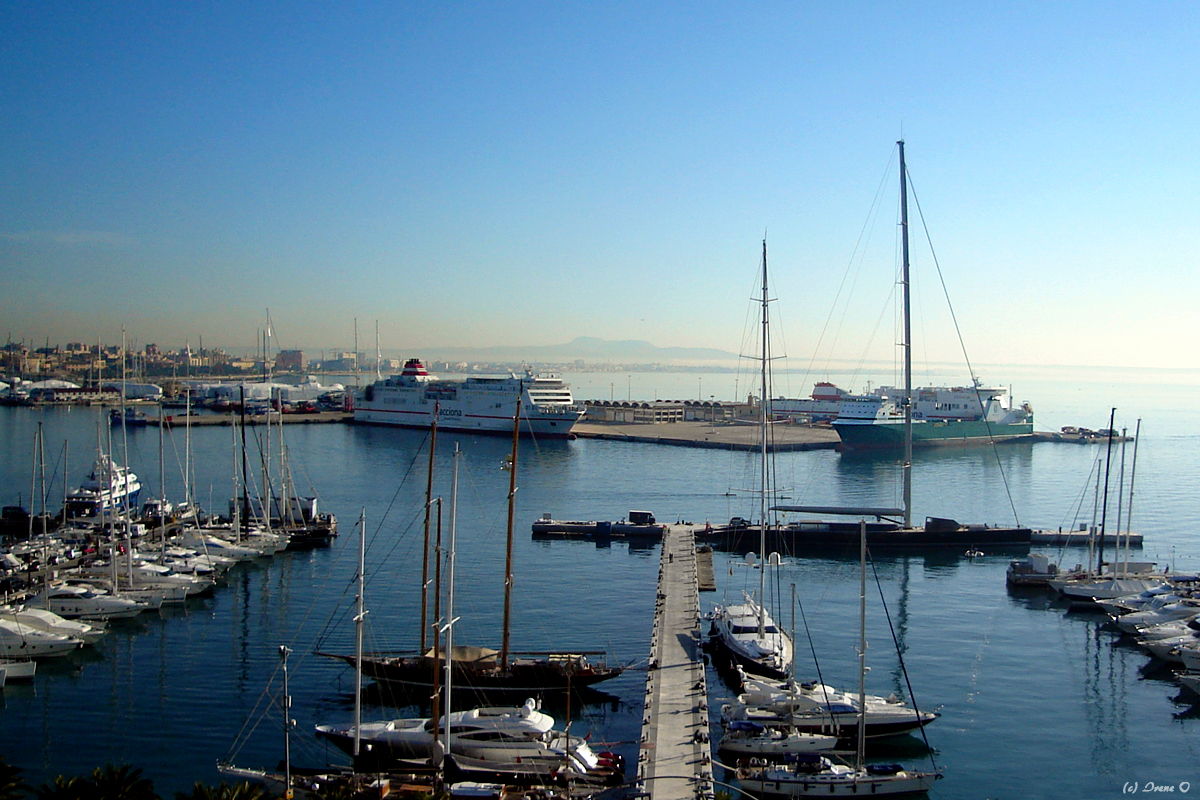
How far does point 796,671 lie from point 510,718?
5158mm

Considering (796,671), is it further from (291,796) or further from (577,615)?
(291,796)

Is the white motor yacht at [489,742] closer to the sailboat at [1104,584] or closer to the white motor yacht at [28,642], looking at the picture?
the white motor yacht at [28,642]

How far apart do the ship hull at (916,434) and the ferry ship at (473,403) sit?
16014 millimetres

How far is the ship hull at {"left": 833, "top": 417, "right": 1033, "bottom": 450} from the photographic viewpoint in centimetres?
→ 5306

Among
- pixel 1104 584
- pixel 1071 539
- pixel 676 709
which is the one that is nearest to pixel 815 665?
pixel 676 709

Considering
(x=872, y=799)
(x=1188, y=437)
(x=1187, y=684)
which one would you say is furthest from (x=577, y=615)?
(x=1188, y=437)

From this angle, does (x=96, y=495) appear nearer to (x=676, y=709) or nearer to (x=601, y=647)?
(x=601, y=647)

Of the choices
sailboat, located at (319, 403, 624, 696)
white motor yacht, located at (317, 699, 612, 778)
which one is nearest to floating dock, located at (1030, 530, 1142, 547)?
sailboat, located at (319, 403, 624, 696)

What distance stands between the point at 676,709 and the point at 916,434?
46.8 meters

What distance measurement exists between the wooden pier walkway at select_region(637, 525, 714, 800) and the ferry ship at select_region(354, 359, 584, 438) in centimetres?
3683

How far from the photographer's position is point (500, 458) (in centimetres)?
4488

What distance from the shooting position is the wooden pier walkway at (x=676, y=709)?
28.9ft

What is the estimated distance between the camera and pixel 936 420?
63.0 metres

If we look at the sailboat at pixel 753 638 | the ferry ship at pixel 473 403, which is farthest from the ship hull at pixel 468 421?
the sailboat at pixel 753 638
